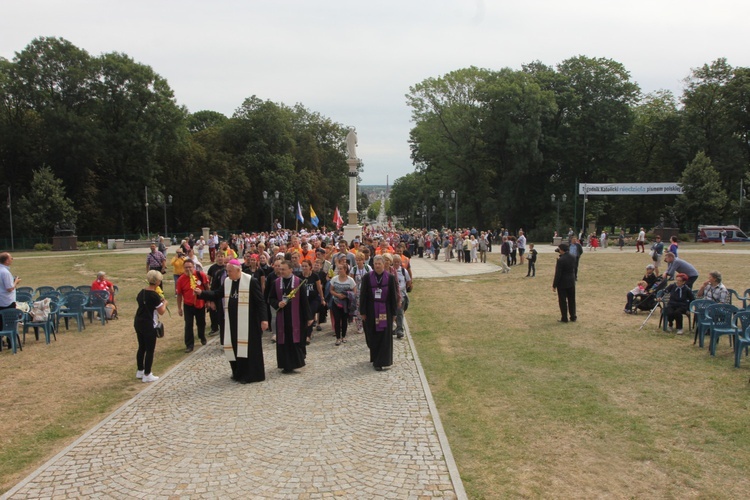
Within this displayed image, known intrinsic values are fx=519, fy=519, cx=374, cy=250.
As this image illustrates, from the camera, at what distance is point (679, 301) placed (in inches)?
416

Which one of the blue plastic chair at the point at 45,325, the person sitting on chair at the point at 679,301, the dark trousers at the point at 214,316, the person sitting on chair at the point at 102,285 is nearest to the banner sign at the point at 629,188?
the person sitting on chair at the point at 679,301

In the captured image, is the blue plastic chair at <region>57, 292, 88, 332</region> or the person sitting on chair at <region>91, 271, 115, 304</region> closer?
the blue plastic chair at <region>57, 292, 88, 332</region>

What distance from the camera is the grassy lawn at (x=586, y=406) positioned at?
471 cm

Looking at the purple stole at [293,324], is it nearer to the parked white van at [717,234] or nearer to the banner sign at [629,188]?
the banner sign at [629,188]

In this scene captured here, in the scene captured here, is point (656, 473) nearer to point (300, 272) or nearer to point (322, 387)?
point (322, 387)

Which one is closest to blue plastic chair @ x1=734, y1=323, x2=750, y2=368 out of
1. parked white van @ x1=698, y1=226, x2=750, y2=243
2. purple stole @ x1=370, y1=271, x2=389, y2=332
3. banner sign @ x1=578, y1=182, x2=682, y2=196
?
purple stole @ x1=370, y1=271, x2=389, y2=332

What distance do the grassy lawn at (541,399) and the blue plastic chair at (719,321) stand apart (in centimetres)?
30

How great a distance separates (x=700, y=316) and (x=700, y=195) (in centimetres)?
3975

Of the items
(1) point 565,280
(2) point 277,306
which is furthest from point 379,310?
(1) point 565,280

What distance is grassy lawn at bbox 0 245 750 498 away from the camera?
481 centimetres

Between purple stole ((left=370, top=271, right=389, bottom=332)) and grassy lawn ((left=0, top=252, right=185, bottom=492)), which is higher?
purple stole ((left=370, top=271, right=389, bottom=332))

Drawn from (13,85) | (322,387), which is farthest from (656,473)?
(13,85)

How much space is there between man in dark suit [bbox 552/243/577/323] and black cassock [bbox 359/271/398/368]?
15.5 feet

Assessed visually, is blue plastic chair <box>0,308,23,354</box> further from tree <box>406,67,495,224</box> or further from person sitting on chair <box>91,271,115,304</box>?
tree <box>406,67,495,224</box>
